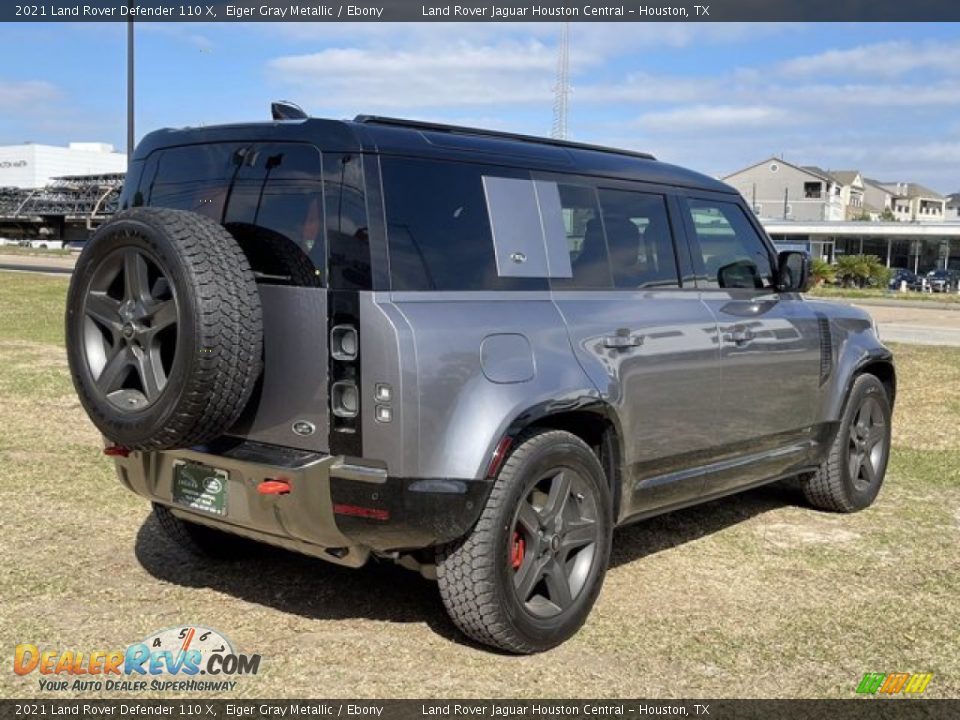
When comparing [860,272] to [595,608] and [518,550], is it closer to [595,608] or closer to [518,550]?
[595,608]

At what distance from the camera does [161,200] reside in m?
4.24

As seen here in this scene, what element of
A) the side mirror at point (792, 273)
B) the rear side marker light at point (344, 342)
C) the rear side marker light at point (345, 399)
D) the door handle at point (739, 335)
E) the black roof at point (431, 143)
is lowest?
the rear side marker light at point (345, 399)

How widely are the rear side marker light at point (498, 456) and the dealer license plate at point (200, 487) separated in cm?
100

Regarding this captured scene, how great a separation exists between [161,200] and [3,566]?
1.99 meters

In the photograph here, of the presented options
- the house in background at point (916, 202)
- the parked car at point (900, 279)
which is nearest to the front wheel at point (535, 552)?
the parked car at point (900, 279)

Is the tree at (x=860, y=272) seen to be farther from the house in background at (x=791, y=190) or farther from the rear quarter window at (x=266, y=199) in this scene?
the rear quarter window at (x=266, y=199)

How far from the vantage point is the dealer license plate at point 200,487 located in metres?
3.88

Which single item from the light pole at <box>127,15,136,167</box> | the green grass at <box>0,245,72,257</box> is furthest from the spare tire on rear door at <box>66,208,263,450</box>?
the green grass at <box>0,245,72,257</box>

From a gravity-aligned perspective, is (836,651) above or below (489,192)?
below

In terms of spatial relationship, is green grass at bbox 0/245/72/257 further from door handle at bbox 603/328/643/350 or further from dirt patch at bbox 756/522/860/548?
door handle at bbox 603/328/643/350

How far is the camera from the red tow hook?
11.9 ft

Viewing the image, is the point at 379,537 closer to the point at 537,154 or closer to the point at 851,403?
the point at 537,154

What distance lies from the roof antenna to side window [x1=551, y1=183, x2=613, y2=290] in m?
1.14

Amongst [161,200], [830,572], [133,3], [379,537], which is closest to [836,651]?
[830,572]
